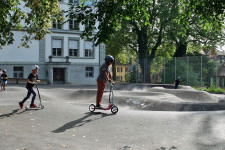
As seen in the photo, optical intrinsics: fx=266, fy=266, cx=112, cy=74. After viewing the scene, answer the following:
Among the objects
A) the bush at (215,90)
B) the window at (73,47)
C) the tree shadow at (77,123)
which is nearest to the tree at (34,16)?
the tree shadow at (77,123)

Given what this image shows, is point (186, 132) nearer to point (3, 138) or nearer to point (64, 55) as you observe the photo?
point (3, 138)

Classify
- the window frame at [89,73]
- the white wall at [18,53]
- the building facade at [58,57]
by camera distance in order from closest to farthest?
1. the white wall at [18,53]
2. the building facade at [58,57]
3. the window frame at [89,73]

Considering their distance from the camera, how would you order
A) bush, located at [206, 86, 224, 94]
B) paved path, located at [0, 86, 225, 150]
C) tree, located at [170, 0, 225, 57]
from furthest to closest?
bush, located at [206, 86, 224, 94] → tree, located at [170, 0, 225, 57] → paved path, located at [0, 86, 225, 150]

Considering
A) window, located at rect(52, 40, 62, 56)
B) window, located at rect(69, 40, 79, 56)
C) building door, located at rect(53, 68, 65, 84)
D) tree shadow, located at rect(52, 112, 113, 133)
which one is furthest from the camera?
window, located at rect(69, 40, 79, 56)

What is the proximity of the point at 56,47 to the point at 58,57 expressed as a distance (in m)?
1.45

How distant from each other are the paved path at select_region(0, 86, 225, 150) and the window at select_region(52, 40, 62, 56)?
28.7 meters

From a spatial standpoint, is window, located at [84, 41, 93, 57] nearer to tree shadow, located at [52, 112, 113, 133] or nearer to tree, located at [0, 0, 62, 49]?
tree, located at [0, 0, 62, 49]

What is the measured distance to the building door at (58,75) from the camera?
3759 centimetres

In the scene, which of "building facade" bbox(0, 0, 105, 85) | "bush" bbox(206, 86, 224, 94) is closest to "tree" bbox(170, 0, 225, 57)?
"bush" bbox(206, 86, 224, 94)

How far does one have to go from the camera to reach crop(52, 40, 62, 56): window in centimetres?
3722

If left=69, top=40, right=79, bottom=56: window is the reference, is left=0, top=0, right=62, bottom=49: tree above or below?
below

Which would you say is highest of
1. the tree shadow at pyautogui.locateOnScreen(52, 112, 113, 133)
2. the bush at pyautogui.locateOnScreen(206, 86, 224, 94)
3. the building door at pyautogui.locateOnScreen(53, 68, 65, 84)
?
the building door at pyautogui.locateOnScreen(53, 68, 65, 84)

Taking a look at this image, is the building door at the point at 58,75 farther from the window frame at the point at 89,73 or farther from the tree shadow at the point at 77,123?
the tree shadow at the point at 77,123

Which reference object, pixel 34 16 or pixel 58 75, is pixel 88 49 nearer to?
pixel 58 75
